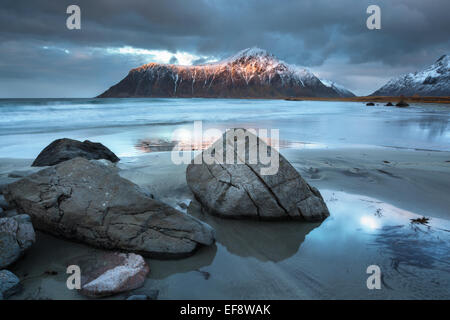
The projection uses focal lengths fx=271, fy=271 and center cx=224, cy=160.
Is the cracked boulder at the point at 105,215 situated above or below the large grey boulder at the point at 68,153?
below

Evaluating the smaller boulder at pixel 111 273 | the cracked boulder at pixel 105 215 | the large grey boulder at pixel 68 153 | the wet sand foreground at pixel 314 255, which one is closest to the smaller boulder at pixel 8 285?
the wet sand foreground at pixel 314 255

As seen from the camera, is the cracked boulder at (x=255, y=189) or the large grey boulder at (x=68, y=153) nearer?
the cracked boulder at (x=255, y=189)

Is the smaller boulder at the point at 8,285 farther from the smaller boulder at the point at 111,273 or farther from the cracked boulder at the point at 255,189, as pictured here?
the cracked boulder at the point at 255,189

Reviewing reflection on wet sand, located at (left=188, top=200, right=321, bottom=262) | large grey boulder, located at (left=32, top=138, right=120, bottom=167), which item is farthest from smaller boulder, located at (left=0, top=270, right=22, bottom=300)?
large grey boulder, located at (left=32, top=138, right=120, bottom=167)

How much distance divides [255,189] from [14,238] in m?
2.88

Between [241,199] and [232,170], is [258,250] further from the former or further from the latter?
[232,170]

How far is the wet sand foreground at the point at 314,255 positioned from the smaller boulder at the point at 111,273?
94 mm

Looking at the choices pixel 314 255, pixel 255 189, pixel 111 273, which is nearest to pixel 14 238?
pixel 111 273

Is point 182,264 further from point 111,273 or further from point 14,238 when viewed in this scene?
point 14,238

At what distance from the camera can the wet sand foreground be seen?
257 centimetres

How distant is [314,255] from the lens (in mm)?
3164

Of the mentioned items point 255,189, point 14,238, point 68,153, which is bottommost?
point 14,238

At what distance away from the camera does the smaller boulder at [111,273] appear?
241 cm
